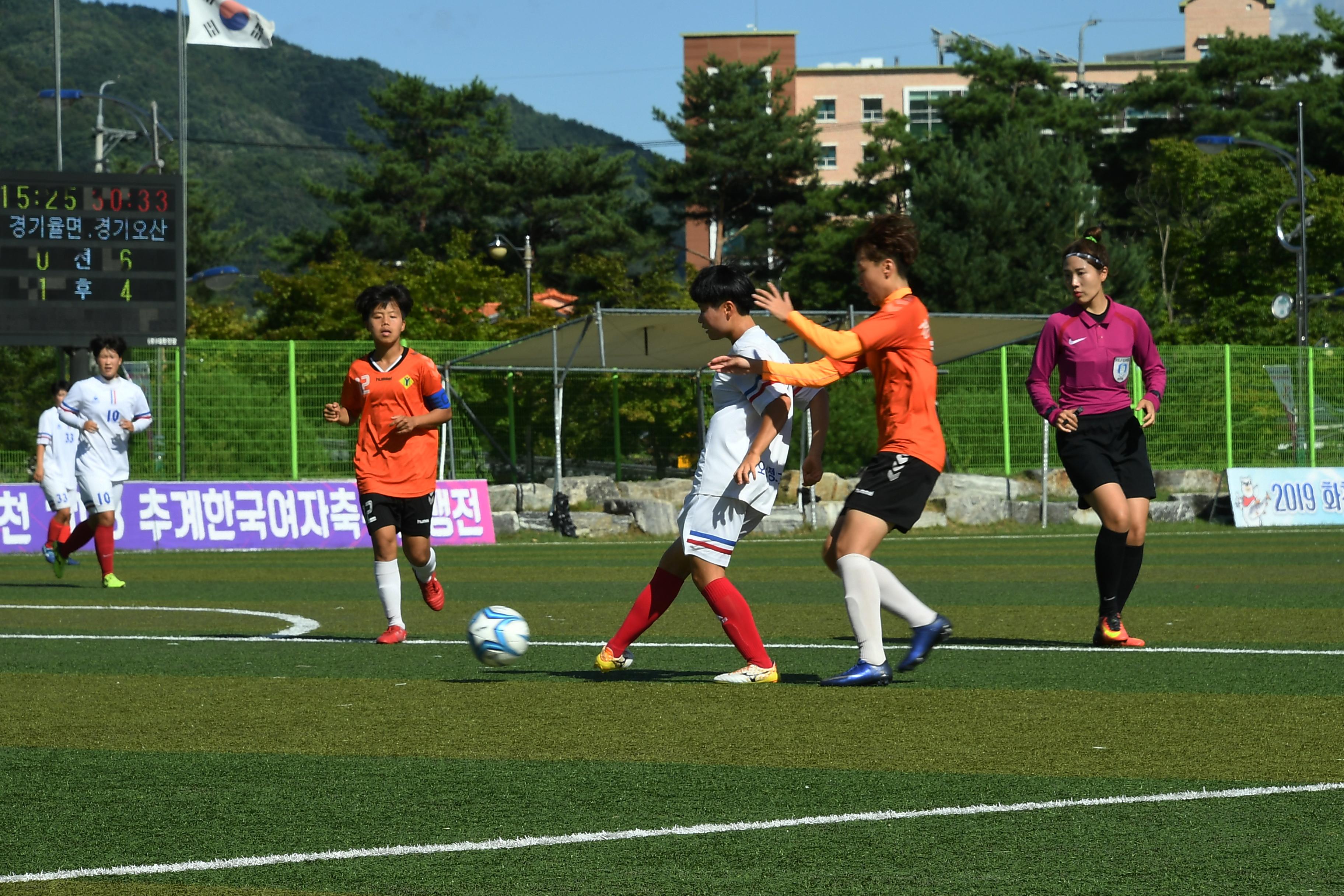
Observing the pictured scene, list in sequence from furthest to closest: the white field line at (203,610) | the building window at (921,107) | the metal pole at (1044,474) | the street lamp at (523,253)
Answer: the building window at (921,107) → the street lamp at (523,253) → the metal pole at (1044,474) → the white field line at (203,610)

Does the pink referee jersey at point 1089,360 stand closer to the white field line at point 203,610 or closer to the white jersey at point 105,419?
the white field line at point 203,610

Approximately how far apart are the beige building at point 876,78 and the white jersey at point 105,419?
314ft

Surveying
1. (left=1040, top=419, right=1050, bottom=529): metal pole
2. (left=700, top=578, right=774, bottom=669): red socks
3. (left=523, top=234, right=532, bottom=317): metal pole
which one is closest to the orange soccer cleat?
(left=700, top=578, right=774, bottom=669): red socks

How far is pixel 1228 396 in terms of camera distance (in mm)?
26688

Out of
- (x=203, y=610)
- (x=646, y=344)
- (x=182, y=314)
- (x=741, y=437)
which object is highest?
(x=182, y=314)

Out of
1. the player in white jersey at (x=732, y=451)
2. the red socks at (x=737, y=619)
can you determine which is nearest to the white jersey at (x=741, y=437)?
the player in white jersey at (x=732, y=451)

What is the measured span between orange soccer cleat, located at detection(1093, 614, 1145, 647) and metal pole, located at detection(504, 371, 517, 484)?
1728 cm

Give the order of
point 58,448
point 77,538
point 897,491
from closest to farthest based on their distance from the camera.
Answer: point 897,491 → point 77,538 → point 58,448

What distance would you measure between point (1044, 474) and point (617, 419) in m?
6.65

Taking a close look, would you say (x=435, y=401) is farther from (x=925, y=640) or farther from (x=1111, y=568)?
(x=1111, y=568)

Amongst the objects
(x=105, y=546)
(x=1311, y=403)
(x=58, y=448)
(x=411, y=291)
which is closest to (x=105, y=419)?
(x=105, y=546)

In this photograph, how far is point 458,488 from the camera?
22344 mm

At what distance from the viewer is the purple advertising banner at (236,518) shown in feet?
67.4

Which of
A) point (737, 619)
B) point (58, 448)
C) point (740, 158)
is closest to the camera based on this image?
point (737, 619)
